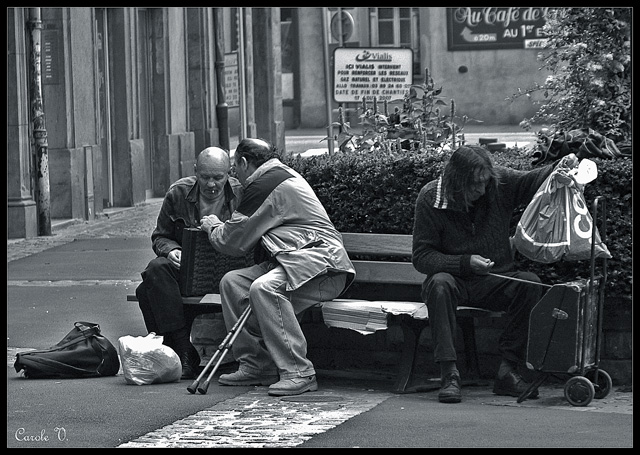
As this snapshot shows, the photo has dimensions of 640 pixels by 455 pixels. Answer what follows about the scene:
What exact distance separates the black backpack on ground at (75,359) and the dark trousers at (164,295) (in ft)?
1.13

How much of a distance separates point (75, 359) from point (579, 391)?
9.30ft

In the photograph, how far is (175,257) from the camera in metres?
8.12

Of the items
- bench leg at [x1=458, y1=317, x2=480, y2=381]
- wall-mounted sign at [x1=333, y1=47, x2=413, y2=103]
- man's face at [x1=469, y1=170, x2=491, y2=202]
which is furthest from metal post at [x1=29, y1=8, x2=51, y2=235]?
man's face at [x1=469, y1=170, x2=491, y2=202]

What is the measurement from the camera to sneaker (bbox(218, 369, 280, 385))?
7.77 m

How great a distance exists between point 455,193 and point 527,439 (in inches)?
62.8

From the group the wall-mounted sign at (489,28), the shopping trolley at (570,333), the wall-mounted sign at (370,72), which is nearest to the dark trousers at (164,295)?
the shopping trolley at (570,333)

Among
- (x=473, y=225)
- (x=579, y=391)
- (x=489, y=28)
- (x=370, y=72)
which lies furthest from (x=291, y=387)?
(x=489, y=28)

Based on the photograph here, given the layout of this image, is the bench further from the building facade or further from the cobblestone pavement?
the building facade

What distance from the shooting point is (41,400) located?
727 centimetres

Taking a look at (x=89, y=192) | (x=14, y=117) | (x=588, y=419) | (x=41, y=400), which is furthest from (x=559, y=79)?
(x=89, y=192)

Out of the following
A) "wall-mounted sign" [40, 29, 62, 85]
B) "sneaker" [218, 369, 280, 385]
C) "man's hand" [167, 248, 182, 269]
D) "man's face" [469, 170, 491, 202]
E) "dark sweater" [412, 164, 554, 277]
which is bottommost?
"sneaker" [218, 369, 280, 385]

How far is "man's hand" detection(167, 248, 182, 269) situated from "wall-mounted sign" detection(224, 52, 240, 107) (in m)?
15.5

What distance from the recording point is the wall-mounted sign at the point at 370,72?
14320 millimetres

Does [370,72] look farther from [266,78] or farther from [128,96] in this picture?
[266,78]
